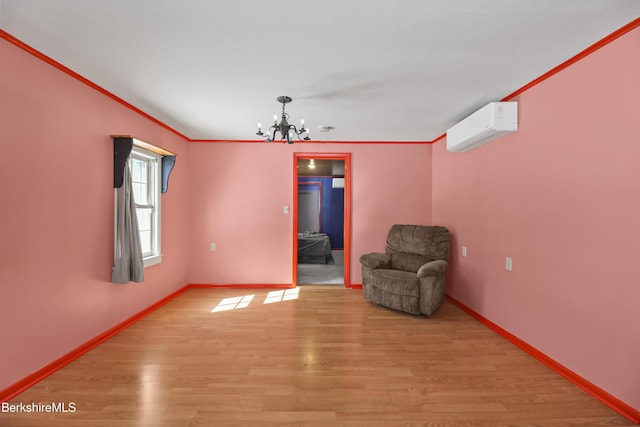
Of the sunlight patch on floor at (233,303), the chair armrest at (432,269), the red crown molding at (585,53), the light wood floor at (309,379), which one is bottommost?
the light wood floor at (309,379)

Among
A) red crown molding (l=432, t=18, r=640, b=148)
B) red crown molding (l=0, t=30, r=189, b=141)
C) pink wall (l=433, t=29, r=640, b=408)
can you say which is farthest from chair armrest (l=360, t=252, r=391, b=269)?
red crown molding (l=0, t=30, r=189, b=141)

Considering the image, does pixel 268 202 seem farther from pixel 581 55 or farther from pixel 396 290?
pixel 581 55

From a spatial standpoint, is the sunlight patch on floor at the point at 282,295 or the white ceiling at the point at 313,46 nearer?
the white ceiling at the point at 313,46

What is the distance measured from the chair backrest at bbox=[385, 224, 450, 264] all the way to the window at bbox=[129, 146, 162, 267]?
3200 mm

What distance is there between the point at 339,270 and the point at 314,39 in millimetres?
4743

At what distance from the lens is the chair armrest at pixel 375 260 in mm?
3875

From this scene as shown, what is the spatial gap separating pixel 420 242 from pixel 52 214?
12.7 ft

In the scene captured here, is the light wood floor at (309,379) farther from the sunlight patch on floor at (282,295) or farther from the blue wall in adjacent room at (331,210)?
the blue wall in adjacent room at (331,210)

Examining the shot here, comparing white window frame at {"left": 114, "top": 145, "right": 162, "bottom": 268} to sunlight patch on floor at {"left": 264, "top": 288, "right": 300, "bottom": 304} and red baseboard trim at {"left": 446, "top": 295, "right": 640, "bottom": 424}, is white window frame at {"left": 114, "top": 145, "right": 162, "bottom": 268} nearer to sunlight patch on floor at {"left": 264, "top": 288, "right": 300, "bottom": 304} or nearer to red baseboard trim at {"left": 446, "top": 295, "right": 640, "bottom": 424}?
sunlight patch on floor at {"left": 264, "top": 288, "right": 300, "bottom": 304}

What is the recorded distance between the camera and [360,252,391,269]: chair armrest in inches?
153

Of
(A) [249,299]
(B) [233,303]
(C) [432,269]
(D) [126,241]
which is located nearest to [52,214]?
(D) [126,241]

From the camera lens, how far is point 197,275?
4.61m

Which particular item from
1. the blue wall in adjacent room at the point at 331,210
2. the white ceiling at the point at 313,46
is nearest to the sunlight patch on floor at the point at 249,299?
the white ceiling at the point at 313,46

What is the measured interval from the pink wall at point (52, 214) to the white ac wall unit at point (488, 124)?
12.1 ft
